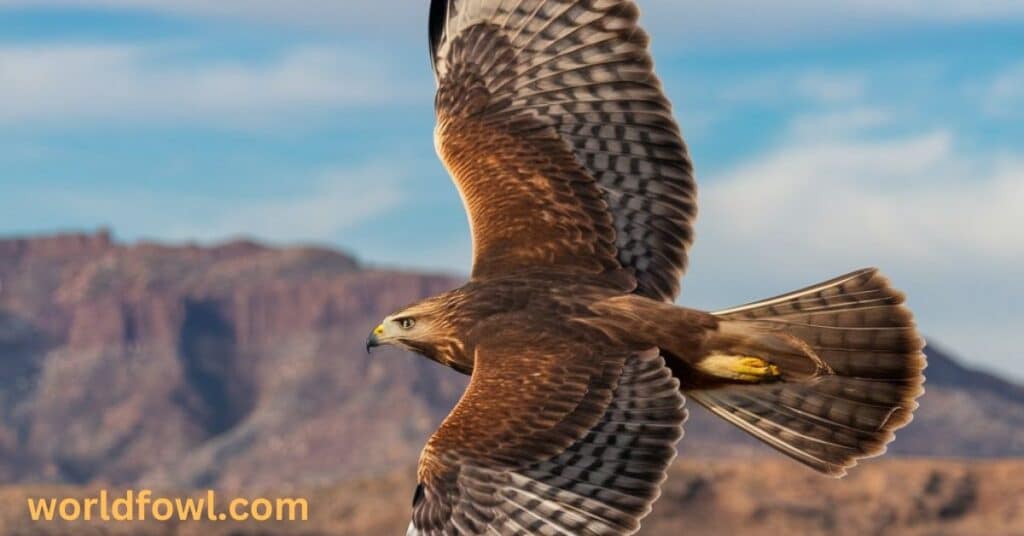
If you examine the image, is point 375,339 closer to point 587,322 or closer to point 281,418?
point 587,322

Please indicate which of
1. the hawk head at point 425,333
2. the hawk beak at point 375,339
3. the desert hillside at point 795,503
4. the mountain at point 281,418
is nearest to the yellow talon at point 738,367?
the hawk head at point 425,333

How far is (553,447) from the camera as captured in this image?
33.9 ft

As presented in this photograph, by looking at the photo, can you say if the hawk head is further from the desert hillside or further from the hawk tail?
the desert hillside

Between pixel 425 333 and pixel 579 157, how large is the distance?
178 centimetres

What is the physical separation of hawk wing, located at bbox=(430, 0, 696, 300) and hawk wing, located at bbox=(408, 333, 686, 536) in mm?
1293

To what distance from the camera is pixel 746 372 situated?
1085cm

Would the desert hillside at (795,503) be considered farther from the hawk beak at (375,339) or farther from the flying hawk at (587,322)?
the hawk beak at (375,339)

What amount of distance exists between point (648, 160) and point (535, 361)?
1.98m

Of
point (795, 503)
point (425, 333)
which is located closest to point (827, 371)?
point (425, 333)

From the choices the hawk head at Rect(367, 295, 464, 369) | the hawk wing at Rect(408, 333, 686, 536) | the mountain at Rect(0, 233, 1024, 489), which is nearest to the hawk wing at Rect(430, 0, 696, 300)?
the hawk head at Rect(367, 295, 464, 369)

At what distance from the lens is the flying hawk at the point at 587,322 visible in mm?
10289

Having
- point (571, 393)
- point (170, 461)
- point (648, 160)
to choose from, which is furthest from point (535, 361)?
point (170, 461)

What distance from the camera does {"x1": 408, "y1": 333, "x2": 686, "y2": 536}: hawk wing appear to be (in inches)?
398

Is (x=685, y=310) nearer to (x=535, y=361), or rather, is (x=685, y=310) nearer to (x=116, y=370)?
(x=535, y=361)
